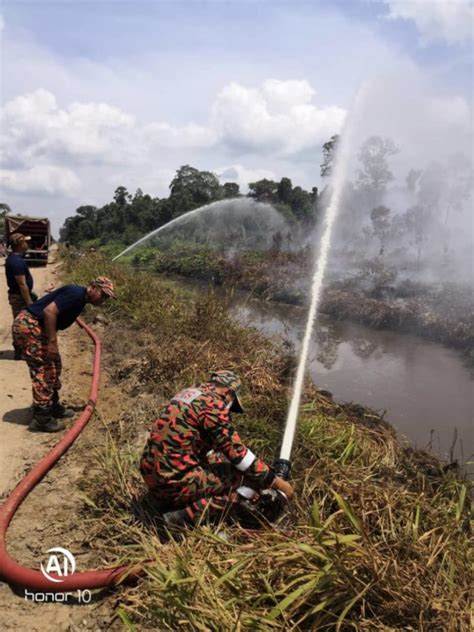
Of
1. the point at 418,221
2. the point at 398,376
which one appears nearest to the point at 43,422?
the point at 398,376

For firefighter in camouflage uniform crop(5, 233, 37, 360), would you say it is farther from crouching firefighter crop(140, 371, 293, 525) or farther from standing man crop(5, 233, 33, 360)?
crouching firefighter crop(140, 371, 293, 525)

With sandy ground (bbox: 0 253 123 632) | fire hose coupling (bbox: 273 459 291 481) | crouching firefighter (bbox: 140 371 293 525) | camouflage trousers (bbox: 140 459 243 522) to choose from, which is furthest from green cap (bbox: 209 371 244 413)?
sandy ground (bbox: 0 253 123 632)

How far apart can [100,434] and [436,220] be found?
65.0 feet

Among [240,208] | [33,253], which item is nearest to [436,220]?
[240,208]

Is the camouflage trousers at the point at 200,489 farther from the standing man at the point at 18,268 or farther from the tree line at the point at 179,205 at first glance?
the tree line at the point at 179,205

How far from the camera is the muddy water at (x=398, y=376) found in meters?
6.70

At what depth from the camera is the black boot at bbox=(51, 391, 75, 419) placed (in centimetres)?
502

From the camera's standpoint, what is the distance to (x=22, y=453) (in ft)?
14.1

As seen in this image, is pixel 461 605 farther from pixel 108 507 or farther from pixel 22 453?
pixel 22 453

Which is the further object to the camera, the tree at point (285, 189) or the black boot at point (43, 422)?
the tree at point (285, 189)

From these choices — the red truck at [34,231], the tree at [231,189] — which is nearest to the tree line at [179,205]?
the tree at [231,189]

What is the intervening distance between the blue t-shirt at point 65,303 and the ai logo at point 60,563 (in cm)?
215

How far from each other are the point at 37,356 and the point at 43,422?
0.69 m

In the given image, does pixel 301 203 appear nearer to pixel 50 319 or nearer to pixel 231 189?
pixel 231 189
